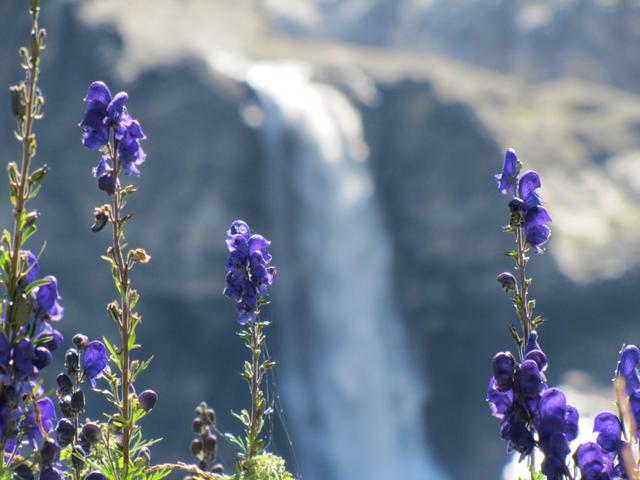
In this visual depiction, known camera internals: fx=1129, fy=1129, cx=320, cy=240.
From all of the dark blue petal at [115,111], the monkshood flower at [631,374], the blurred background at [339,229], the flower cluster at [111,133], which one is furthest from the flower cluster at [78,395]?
the blurred background at [339,229]

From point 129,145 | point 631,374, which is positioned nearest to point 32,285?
point 129,145

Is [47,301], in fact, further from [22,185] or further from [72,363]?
[72,363]

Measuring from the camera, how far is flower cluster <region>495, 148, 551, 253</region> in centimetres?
377

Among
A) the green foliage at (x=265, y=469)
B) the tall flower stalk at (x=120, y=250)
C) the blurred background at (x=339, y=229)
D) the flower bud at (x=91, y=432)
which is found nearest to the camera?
the green foliage at (x=265, y=469)

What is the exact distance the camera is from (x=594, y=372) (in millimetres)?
36375

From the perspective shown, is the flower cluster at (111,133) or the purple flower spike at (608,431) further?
the flower cluster at (111,133)

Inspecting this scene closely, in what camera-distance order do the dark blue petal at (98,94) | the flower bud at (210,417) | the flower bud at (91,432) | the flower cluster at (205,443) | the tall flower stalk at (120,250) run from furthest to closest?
the flower bud at (210,417) < the flower cluster at (205,443) < the dark blue petal at (98,94) < the tall flower stalk at (120,250) < the flower bud at (91,432)

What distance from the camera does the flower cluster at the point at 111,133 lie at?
3805 mm

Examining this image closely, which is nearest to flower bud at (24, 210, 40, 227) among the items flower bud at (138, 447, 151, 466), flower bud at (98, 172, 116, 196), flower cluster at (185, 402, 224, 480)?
flower bud at (98, 172, 116, 196)

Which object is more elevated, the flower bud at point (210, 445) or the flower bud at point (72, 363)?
the flower bud at point (72, 363)

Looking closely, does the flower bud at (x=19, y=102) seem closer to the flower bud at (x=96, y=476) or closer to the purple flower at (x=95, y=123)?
the purple flower at (x=95, y=123)

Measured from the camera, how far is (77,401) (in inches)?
143

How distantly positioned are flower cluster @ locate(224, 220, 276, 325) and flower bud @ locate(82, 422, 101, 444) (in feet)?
2.07

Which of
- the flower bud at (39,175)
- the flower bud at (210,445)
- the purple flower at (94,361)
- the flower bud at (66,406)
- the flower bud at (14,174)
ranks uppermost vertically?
the flower bud at (14,174)
